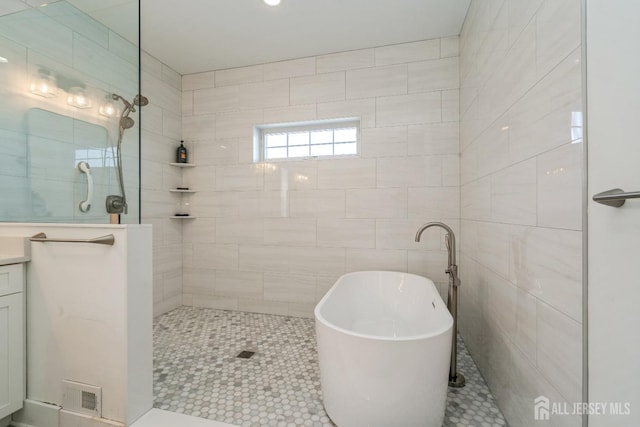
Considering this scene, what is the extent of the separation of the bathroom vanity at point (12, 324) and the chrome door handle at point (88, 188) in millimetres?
307

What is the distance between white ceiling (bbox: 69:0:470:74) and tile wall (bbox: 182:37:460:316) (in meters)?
0.17

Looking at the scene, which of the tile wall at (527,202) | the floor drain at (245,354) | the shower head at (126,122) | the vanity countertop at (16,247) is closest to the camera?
the tile wall at (527,202)

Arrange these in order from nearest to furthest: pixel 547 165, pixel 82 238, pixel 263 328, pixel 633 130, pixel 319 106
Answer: pixel 633 130 < pixel 547 165 < pixel 82 238 < pixel 263 328 < pixel 319 106

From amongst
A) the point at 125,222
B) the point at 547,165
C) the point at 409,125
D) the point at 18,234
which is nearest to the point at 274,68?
the point at 409,125

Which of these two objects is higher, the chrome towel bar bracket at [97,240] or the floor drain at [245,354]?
the chrome towel bar bracket at [97,240]

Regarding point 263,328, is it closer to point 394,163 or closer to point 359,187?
point 359,187

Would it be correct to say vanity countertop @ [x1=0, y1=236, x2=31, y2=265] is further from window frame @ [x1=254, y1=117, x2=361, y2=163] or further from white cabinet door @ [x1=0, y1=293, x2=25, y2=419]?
window frame @ [x1=254, y1=117, x2=361, y2=163]

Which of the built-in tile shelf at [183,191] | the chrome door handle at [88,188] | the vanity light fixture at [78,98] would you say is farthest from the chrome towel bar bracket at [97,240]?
the built-in tile shelf at [183,191]

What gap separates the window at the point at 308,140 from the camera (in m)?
2.86

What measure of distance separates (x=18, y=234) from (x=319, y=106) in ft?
7.97

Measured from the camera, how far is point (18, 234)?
4.70ft
